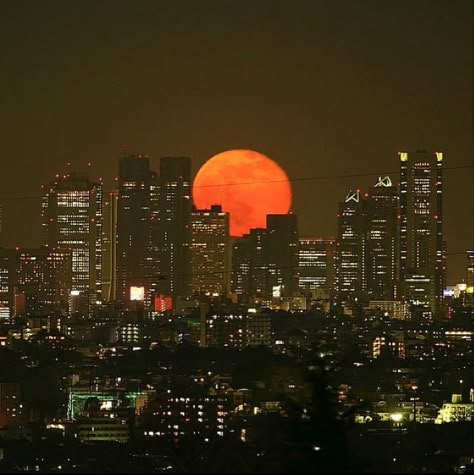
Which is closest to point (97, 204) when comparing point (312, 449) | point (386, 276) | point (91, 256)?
point (91, 256)

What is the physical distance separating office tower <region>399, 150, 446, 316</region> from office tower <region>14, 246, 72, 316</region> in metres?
11.3

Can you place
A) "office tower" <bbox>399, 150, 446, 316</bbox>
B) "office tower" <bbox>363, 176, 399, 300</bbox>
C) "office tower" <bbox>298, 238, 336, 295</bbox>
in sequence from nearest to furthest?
"office tower" <bbox>399, 150, 446, 316</bbox>, "office tower" <bbox>363, 176, 399, 300</bbox>, "office tower" <bbox>298, 238, 336, 295</bbox>

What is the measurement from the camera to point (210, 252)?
5919 centimetres

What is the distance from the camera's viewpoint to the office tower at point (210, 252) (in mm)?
57938

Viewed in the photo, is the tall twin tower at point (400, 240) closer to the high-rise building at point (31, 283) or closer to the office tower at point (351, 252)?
the office tower at point (351, 252)

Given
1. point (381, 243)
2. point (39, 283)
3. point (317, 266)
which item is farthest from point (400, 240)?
point (39, 283)

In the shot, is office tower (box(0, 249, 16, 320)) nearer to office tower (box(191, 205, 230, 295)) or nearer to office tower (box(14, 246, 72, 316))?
office tower (box(14, 246, 72, 316))

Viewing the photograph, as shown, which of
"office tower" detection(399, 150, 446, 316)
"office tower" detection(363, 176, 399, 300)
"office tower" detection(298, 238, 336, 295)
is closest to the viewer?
"office tower" detection(399, 150, 446, 316)

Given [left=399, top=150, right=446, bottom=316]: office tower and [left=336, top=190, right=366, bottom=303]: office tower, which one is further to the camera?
[left=336, top=190, right=366, bottom=303]: office tower

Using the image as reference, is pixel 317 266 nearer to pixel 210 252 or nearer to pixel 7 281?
pixel 210 252

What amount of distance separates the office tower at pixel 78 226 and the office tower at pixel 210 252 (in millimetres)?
3564

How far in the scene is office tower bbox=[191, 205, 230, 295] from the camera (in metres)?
57.9

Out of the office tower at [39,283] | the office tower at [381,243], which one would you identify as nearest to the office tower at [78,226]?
the office tower at [39,283]

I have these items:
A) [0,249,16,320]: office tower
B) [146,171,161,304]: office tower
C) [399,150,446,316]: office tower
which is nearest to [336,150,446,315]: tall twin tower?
[399,150,446,316]: office tower
